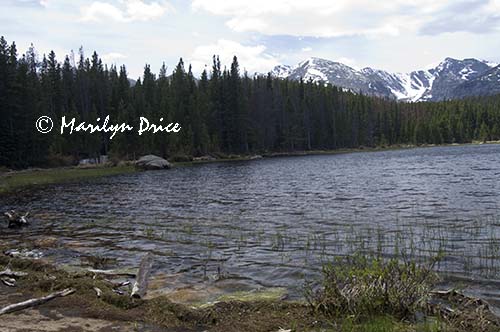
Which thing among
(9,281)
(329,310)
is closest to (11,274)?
(9,281)

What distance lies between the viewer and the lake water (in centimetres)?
1365

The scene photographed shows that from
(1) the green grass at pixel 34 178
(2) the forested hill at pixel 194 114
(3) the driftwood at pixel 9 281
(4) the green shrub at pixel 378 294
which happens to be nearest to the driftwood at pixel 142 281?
(3) the driftwood at pixel 9 281

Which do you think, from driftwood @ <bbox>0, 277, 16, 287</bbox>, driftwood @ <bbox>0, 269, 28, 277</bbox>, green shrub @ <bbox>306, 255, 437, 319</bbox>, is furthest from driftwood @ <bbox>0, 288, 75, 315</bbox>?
green shrub @ <bbox>306, 255, 437, 319</bbox>

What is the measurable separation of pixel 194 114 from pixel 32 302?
96.5 metres

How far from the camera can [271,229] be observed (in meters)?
20.6

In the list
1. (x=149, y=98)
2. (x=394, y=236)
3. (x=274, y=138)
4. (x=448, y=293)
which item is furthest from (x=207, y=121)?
(x=448, y=293)

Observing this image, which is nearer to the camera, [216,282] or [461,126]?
[216,282]

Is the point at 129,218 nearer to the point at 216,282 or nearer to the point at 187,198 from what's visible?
the point at 187,198

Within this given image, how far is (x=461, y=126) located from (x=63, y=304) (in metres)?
183

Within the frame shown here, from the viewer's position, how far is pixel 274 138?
130875 millimetres

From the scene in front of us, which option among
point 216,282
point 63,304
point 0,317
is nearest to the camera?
point 0,317

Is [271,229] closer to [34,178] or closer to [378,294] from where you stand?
[378,294]

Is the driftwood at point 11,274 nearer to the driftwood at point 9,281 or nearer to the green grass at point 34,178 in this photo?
the driftwood at point 9,281

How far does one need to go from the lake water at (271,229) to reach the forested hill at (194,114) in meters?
38.7
